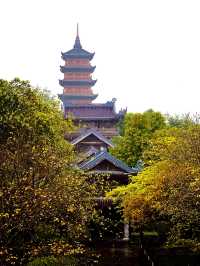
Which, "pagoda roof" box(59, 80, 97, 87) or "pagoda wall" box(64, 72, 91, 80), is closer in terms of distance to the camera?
"pagoda roof" box(59, 80, 97, 87)

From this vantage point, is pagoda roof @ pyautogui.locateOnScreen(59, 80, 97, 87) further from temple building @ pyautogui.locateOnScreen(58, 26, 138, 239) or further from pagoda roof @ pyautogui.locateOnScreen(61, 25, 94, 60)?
pagoda roof @ pyautogui.locateOnScreen(61, 25, 94, 60)

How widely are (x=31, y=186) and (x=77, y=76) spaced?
86601 millimetres

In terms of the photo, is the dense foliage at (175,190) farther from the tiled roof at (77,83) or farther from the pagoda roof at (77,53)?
the pagoda roof at (77,53)

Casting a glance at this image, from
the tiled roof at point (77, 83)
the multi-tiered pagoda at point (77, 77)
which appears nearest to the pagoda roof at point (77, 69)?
the multi-tiered pagoda at point (77, 77)

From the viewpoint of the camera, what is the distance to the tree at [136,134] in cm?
5053

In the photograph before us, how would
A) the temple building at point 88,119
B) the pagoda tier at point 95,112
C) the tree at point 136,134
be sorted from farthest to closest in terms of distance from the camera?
the pagoda tier at point 95,112
the tree at point 136,134
the temple building at point 88,119

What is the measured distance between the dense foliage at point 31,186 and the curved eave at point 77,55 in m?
80.5

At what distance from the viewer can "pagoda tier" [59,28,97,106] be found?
98500 mm

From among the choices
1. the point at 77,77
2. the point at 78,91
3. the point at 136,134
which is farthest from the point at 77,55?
the point at 136,134

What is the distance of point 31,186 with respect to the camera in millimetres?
15906

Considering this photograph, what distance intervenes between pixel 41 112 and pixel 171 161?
705 centimetres

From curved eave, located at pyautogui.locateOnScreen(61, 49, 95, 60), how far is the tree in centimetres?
4857

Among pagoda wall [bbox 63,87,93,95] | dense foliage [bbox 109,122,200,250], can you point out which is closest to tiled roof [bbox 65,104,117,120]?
pagoda wall [bbox 63,87,93,95]

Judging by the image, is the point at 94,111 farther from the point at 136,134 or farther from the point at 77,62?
the point at 136,134
